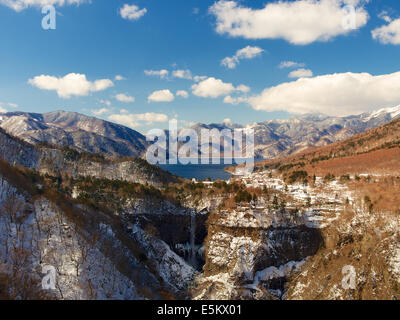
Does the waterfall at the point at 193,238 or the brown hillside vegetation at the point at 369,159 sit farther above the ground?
the brown hillside vegetation at the point at 369,159

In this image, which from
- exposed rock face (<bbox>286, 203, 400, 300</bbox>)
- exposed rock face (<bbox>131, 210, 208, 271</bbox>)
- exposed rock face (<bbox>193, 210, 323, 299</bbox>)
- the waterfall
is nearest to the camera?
exposed rock face (<bbox>286, 203, 400, 300</bbox>)

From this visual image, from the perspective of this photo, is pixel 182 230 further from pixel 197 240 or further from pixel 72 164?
pixel 72 164

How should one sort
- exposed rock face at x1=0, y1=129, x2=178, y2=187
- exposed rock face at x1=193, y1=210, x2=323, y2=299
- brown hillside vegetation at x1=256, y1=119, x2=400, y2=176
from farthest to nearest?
brown hillside vegetation at x1=256, y1=119, x2=400, y2=176 → exposed rock face at x1=0, y1=129, x2=178, y2=187 → exposed rock face at x1=193, y1=210, x2=323, y2=299

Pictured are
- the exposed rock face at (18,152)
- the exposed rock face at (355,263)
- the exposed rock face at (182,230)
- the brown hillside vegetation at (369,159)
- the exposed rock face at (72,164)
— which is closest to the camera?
the exposed rock face at (355,263)

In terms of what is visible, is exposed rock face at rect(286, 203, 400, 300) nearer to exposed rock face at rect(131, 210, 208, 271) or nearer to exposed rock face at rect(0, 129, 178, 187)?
exposed rock face at rect(131, 210, 208, 271)

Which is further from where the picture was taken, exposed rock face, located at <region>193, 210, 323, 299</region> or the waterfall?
the waterfall

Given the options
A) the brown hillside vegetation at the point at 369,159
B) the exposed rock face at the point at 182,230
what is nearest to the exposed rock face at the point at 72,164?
the exposed rock face at the point at 182,230

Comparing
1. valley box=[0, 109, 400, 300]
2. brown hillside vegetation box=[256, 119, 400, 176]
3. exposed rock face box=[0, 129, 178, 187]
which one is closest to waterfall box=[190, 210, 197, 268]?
valley box=[0, 109, 400, 300]

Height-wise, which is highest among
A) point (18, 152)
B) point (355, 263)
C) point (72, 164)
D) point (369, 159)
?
point (18, 152)

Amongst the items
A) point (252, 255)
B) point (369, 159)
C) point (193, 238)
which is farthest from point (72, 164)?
point (369, 159)

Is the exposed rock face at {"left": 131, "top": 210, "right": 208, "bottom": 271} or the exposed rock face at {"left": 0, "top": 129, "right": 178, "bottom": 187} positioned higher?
the exposed rock face at {"left": 0, "top": 129, "right": 178, "bottom": 187}

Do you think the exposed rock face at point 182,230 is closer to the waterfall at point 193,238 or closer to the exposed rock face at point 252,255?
the waterfall at point 193,238

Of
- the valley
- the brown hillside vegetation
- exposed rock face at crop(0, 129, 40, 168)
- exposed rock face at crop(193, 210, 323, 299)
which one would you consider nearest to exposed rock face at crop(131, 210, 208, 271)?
the valley

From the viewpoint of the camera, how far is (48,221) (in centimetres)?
4569
